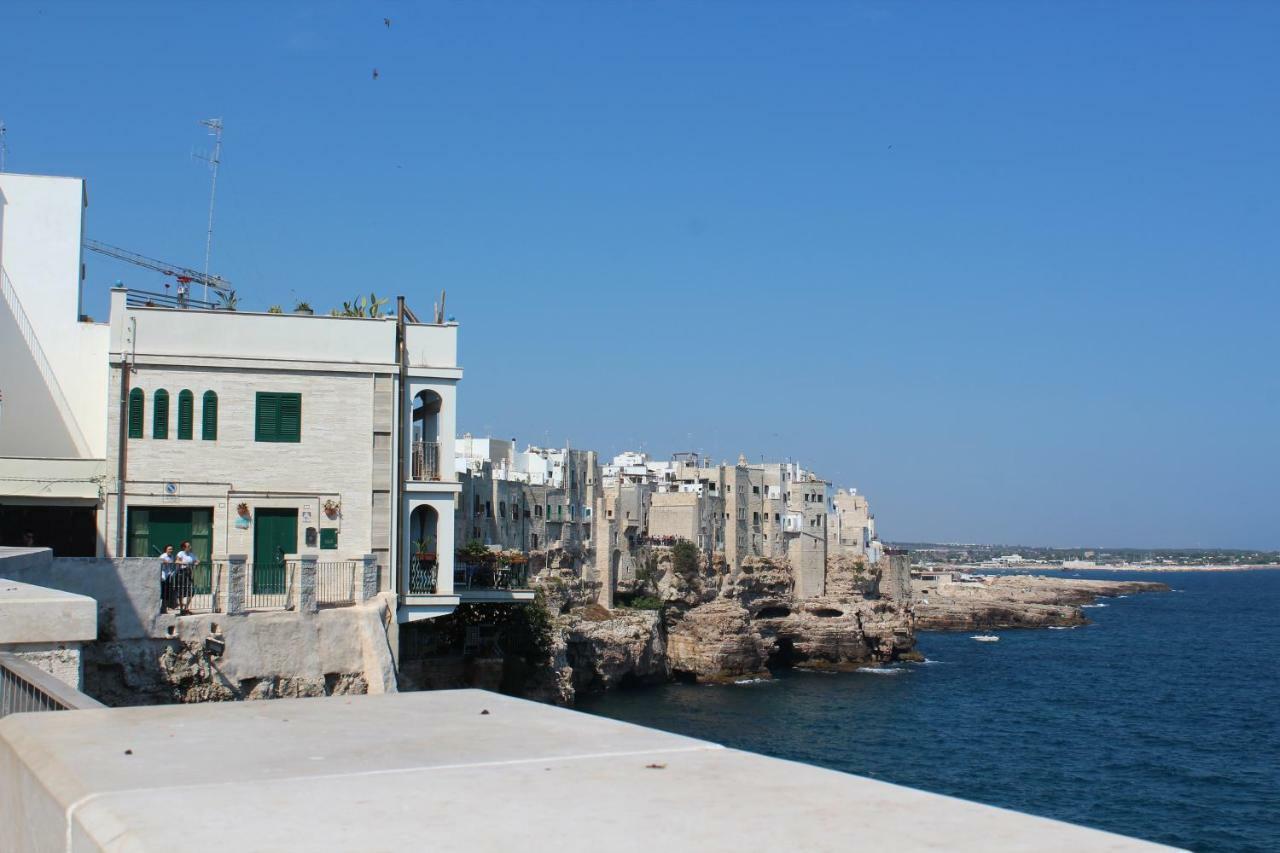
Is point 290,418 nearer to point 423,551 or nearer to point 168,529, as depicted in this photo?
point 168,529

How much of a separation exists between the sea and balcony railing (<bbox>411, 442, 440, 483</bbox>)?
1970 centimetres

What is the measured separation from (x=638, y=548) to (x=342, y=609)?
5161cm

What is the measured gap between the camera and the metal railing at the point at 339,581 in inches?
783

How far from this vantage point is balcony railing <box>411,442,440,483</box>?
2316 centimetres

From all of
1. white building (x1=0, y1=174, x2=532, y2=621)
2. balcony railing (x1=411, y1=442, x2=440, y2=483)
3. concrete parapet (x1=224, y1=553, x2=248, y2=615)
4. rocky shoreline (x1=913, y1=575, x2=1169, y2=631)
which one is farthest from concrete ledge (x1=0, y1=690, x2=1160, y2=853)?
rocky shoreline (x1=913, y1=575, x2=1169, y2=631)

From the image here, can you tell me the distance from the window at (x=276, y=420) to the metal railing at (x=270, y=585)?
2.30 meters

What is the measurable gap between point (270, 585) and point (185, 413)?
136 inches

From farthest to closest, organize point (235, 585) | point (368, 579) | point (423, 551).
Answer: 1. point (423, 551)
2. point (368, 579)
3. point (235, 585)

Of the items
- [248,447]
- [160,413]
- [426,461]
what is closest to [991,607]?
[426,461]

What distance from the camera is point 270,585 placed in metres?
21.0

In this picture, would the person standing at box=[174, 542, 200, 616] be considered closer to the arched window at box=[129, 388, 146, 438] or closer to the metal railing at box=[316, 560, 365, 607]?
the metal railing at box=[316, 560, 365, 607]

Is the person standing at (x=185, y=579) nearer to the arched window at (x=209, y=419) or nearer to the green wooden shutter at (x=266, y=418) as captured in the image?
the arched window at (x=209, y=419)

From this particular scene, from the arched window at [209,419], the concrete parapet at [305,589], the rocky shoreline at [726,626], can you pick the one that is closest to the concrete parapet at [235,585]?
the concrete parapet at [305,589]

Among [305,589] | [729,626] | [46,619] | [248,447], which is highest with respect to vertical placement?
[248,447]
